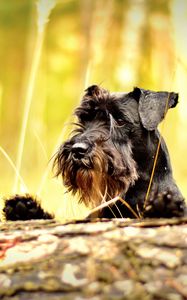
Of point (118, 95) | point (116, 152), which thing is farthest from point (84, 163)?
point (118, 95)

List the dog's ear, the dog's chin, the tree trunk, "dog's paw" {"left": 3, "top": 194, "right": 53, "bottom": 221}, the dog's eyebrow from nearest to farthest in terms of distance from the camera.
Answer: the tree trunk < "dog's paw" {"left": 3, "top": 194, "right": 53, "bottom": 221} < the dog's chin < the dog's ear < the dog's eyebrow

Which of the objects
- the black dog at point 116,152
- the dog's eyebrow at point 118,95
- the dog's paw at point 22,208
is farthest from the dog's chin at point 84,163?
the dog's eyebrow at point 118,95

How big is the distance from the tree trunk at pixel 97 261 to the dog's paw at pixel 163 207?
0.09 m

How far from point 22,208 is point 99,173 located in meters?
0.72

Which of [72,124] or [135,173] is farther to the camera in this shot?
[72,124]

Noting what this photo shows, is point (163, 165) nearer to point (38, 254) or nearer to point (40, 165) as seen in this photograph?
point (40, 165)

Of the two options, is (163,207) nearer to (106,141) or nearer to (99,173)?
(99,173)

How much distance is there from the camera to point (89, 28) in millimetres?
5453

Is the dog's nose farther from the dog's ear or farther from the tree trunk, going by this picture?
the tree trunk

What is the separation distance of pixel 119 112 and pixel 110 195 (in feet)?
2.15

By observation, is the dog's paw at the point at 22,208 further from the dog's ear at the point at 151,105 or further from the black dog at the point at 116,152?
the dog's ear at the point at 151,105

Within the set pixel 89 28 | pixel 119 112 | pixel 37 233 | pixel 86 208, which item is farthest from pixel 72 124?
pixel 37 233

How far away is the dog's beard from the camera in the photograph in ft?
13.4

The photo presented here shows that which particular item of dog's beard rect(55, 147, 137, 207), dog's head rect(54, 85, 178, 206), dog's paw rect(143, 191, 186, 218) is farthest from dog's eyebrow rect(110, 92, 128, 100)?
dog's paw rect(143, 191, 186, 218)
